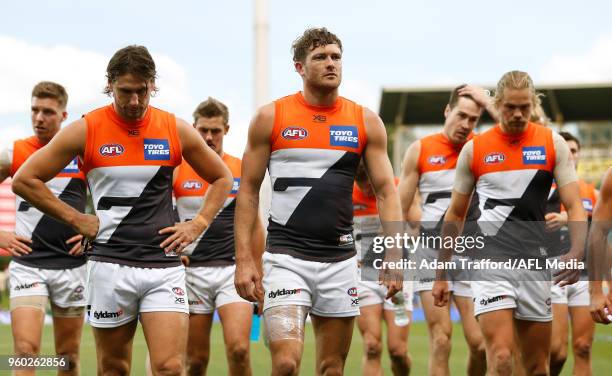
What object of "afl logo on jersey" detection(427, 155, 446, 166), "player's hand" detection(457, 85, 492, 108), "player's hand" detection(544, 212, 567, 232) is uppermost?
"player's hand" detection(457, 85, 492, 108)

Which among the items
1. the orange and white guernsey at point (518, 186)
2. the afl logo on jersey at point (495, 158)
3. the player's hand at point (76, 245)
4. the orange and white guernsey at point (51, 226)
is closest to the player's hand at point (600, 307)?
the orange and white guernsey at point (518, 186)

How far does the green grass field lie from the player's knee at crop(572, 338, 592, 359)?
2.73 m

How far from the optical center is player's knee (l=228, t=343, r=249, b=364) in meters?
7.87

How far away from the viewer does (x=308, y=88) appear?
20.3ft

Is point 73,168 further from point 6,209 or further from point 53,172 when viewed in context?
A: point 6,209

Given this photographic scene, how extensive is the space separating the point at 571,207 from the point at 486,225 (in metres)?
0.72

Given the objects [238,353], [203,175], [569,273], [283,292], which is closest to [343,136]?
[203,175]

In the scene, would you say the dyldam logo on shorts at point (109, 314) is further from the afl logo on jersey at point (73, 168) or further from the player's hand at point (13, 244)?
the afl logo on jersey at point (73, 168)

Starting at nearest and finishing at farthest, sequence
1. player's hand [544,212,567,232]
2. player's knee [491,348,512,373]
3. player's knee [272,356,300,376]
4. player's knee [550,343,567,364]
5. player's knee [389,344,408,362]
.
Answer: player's knee [272,356,300,376], player's knee [491,348,512,373], player's hand [544,212,567,232], player's knee [550,343,567,364], player's knee [389,344,408,362]

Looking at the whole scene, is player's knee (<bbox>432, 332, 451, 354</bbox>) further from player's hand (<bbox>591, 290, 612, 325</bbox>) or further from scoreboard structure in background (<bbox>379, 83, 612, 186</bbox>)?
scoreboard structure in background (<bbox>379, 83, 612, 186</bbox>)

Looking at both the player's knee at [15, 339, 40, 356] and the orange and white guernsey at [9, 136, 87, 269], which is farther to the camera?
the orange and white guernsey at [9, 136, 87, 269]

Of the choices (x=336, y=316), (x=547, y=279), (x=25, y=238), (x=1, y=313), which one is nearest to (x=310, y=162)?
(x=336, y=316)

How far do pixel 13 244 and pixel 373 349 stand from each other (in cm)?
366

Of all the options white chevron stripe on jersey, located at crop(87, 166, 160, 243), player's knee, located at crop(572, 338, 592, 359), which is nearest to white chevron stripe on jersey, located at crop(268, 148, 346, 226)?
white chevron stripe on jersey, located at crop(87, 166, 160, 243)
